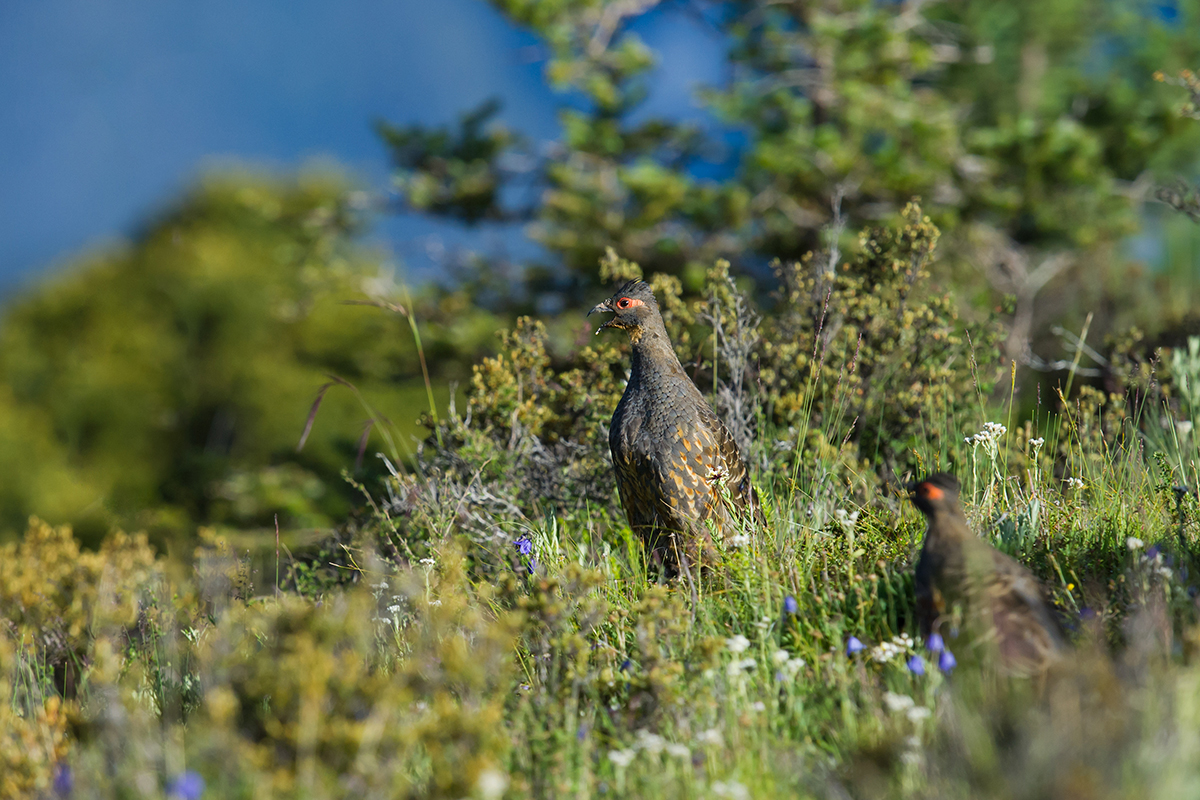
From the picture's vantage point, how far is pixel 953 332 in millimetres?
6254

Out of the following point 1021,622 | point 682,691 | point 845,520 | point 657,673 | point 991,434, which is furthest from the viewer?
point 991,434

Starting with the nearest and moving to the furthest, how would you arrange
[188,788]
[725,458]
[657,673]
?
1. [188,788]
2. [657,673]
3. [725,458]

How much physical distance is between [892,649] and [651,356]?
92.8 inches

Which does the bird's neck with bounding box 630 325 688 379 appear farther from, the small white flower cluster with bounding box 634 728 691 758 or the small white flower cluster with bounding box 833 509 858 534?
the small white flower cluster with bounding box 634 728 691 758

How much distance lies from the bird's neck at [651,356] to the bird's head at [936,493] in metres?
2.02

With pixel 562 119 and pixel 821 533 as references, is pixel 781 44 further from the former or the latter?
pixel 821 533

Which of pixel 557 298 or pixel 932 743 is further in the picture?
pixel 557 298

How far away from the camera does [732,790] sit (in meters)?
2.24

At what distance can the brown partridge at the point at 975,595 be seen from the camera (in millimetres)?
2674

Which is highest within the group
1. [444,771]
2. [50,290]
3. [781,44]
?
[50,290]

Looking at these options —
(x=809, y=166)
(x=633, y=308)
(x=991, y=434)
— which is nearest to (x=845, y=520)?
(x=991, y=434)

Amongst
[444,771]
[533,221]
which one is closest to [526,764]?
[444,771]

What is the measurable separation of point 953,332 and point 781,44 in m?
6.91

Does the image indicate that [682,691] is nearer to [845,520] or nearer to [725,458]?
[845,520]
